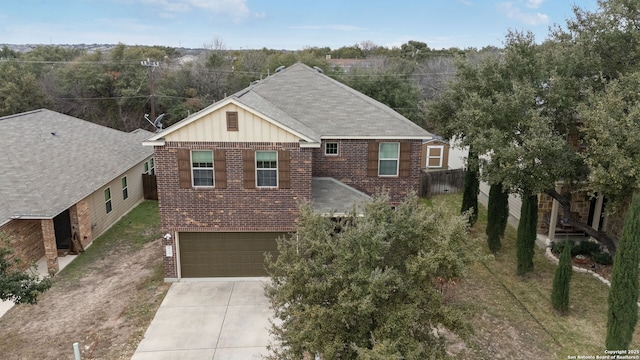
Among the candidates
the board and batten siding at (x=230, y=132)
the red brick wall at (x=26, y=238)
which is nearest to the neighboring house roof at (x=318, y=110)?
the board and batten siding at (x=230, y=132)

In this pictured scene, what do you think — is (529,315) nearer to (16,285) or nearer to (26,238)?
(16,285)

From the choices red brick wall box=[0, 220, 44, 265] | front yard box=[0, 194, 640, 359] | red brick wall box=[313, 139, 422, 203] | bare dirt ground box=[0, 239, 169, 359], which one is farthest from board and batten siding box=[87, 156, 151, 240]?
red brick wall box=[313, 139, 422, 203]

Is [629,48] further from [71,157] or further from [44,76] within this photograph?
[44,76]

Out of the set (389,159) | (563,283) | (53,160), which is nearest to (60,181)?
(53,160)

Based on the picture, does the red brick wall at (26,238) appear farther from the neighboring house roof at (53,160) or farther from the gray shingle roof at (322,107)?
the gray shingle roof at (322,107)

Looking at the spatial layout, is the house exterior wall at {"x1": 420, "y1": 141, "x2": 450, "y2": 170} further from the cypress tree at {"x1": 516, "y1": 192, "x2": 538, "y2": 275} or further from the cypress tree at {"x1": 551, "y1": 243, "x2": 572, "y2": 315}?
the cypress tree at {"x1": 551, "y1": 243, "x2": 572, "y2": 315}

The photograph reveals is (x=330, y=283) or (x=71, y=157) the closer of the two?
Result: (x=330, y=283)

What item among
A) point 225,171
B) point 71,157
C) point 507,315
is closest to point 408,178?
point 507,315
